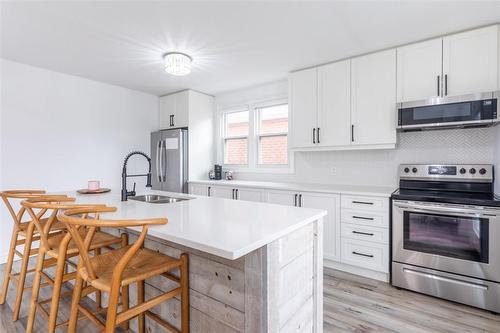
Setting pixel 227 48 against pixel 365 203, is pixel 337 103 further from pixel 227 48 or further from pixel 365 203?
pixel 227 48

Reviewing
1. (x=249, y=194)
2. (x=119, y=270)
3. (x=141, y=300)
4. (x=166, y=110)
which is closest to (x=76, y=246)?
(x=141, y=300)

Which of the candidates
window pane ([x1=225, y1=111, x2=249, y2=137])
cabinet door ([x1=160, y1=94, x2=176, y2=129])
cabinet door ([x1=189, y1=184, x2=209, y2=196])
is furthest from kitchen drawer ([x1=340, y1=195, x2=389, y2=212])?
cabinet door ([x1=160, y1=94, x2=176, y2=129])

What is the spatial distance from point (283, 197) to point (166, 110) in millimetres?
2785

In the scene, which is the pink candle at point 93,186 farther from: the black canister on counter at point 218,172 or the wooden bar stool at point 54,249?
the black canister on counter at point 218,172

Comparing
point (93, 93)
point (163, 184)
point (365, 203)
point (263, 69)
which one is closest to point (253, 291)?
point (365, 203)

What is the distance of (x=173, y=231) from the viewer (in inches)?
47.3

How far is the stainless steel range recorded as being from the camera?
81.9 inches

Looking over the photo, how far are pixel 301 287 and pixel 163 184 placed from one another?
3.46m

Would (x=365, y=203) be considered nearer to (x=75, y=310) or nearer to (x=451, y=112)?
(x=451, y=112)

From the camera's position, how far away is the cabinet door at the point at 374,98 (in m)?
2.73

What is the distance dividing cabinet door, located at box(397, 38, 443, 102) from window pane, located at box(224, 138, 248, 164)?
243 cm

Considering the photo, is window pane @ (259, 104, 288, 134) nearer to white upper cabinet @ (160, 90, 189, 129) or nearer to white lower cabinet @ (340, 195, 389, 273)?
white upper cabinet @ (160, 90, 189, 129)

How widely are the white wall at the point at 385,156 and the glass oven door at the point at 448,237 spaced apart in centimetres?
68

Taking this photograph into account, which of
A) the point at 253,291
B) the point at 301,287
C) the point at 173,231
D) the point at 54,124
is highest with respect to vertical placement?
the point at 54,124
